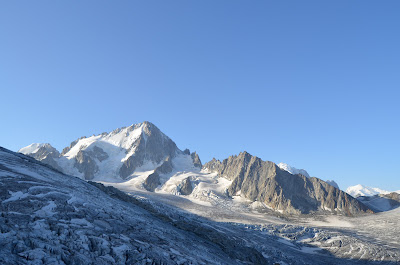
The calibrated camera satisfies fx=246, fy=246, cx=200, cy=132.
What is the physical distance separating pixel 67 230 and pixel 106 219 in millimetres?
6441

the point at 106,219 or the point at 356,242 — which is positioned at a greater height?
the point at 106,219

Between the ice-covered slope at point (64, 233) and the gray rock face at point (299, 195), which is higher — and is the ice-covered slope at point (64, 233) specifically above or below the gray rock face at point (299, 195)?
below

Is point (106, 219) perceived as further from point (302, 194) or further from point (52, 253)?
point (302, 194)

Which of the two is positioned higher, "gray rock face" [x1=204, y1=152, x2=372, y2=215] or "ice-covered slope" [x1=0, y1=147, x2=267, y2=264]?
"gray rock face" [x1=204, y1=152, x2=372, y2=215]

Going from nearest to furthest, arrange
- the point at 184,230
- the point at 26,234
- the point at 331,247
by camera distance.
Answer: the point at 26,234, the point at 184,230, the point at 331,247

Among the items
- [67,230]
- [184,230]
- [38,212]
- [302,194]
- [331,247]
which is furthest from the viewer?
[302,194]

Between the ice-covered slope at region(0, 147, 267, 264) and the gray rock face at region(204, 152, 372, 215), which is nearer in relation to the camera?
the ice-covered slope at region(0, 147, 267, 264)

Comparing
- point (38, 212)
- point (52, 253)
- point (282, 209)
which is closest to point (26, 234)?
point (52, 253)

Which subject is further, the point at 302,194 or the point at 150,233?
the point at 302,194

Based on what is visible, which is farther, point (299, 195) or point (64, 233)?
point (299, 195)

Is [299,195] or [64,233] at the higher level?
[299,195]

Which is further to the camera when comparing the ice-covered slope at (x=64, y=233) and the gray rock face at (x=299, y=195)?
the gray rock face at (x=299, y=195)

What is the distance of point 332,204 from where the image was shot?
168125 mm

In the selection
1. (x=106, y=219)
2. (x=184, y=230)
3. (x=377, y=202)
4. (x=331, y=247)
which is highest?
(x=377, y=202)
